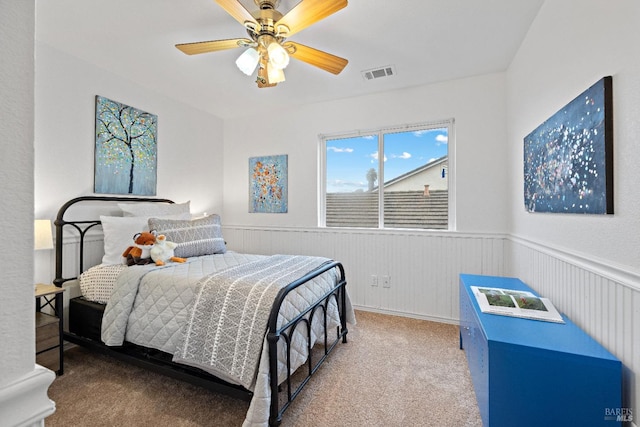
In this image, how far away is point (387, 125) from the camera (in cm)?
324

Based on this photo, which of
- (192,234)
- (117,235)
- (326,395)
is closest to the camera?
(326,395)

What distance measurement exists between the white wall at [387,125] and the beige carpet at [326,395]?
1.50 meters

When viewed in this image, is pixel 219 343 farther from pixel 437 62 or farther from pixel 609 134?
pixel 437 62

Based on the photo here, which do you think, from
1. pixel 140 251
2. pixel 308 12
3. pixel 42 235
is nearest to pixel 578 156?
pixel 308 12

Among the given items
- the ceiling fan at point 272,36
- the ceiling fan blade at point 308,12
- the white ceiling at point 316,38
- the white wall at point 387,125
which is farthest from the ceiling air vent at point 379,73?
the ceiling fan blade at point 308,12

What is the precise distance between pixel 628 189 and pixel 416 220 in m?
2.10

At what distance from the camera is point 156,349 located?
1882 millimetres

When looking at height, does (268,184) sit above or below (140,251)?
above

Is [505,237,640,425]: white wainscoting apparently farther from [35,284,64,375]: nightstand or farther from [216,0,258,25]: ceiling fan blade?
[35,284,64,375]: nightstand

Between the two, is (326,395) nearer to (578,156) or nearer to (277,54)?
(578,156)

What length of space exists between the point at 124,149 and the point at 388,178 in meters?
2.85

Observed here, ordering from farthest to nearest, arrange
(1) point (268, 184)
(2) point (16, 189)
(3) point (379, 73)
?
(1) point (268, 184) → (3) point (379, 73) → (2) point (16, 189)

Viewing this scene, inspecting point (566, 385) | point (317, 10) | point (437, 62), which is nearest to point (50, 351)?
point (317, 10)

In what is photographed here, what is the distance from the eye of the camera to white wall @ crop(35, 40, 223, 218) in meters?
2.29
